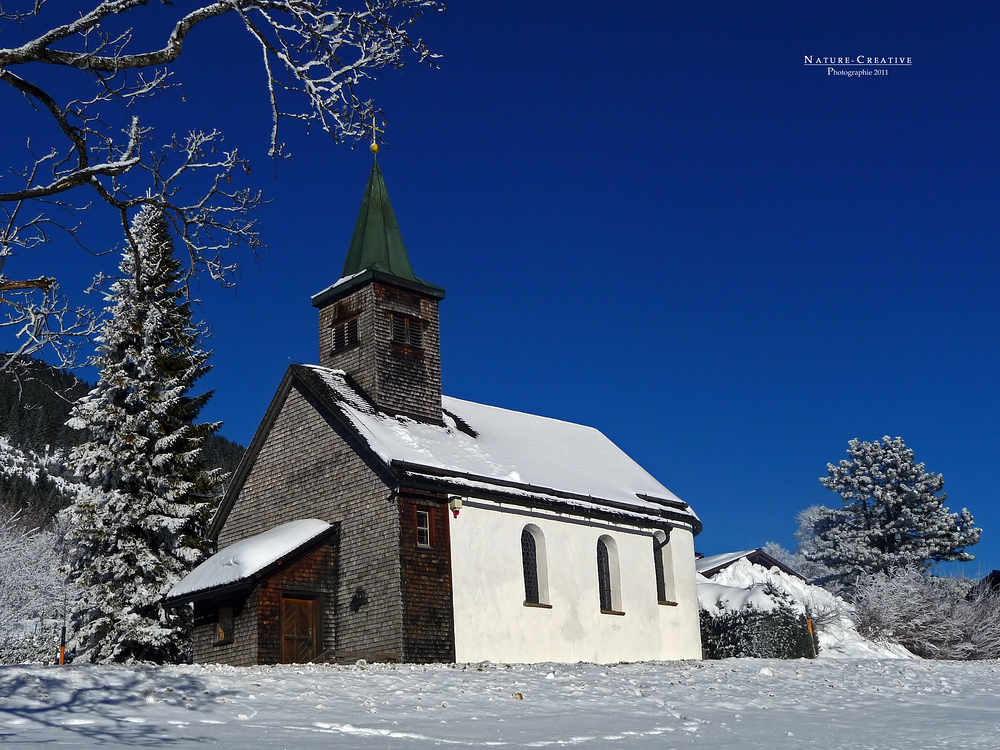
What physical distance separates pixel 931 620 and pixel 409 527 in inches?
1035

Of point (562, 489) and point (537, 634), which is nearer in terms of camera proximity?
point (537, 634)

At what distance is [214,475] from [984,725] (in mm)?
21067

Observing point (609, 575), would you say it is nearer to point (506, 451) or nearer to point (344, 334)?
point (506, 451)

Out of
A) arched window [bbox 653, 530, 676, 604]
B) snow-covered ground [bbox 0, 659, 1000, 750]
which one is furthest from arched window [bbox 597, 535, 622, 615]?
snow-covered ground [bbox 0, 659, 1000, 750]

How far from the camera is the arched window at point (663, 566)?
2906cm

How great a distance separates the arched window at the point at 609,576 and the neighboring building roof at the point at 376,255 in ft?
26.7

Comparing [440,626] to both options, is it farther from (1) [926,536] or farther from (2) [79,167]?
(1) [926,536]

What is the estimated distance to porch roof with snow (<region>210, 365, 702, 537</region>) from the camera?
949 inches

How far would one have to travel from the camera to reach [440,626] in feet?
75.4

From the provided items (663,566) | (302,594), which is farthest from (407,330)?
(663,566)

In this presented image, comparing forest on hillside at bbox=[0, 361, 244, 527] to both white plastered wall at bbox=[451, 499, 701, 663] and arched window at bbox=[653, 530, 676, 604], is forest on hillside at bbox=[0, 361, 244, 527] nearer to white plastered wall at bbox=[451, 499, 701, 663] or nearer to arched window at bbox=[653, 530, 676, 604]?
arched window at bbox=[653, 530, 676, 604]

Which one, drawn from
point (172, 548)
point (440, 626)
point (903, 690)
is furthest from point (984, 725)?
point (172, 548)

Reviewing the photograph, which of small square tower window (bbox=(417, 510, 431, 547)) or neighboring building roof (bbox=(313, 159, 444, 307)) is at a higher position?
neighboring building roof (bbox=(313, 159, 444, 307))

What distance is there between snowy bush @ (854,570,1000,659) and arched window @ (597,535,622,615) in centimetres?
1710
